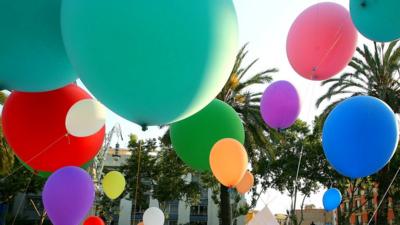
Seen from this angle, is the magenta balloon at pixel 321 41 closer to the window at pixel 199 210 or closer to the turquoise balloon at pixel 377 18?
the turquoise balloon at pixel 377 18

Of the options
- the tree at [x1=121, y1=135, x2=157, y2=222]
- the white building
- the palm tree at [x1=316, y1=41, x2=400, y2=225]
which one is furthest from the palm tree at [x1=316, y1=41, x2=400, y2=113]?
the white building

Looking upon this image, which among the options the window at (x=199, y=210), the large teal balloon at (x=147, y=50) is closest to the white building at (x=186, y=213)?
the window at (x=199, y=210)

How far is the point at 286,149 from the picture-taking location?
23250mm

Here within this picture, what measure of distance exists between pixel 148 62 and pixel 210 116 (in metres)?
2.35

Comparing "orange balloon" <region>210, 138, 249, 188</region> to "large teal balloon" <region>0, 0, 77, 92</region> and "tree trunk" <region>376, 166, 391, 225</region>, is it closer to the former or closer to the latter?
"large teal balloon" <region>0, 0, 77, 92</region>

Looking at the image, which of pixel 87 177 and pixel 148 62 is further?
pixel 87 177

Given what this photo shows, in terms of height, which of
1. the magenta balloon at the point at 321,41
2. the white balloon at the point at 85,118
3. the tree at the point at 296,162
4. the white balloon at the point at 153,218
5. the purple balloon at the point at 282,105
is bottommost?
the white balloon at the point at 153,218

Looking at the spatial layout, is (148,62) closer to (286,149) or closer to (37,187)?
(286,149)

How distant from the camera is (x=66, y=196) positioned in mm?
4102

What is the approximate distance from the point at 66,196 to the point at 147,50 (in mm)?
2631

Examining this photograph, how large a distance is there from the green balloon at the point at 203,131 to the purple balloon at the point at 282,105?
0.89 m

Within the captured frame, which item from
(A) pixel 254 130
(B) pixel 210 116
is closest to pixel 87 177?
(B) pixel 210 116

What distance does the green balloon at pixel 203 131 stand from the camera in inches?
175

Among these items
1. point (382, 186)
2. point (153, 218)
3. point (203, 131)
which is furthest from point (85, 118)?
point (382, 186)
